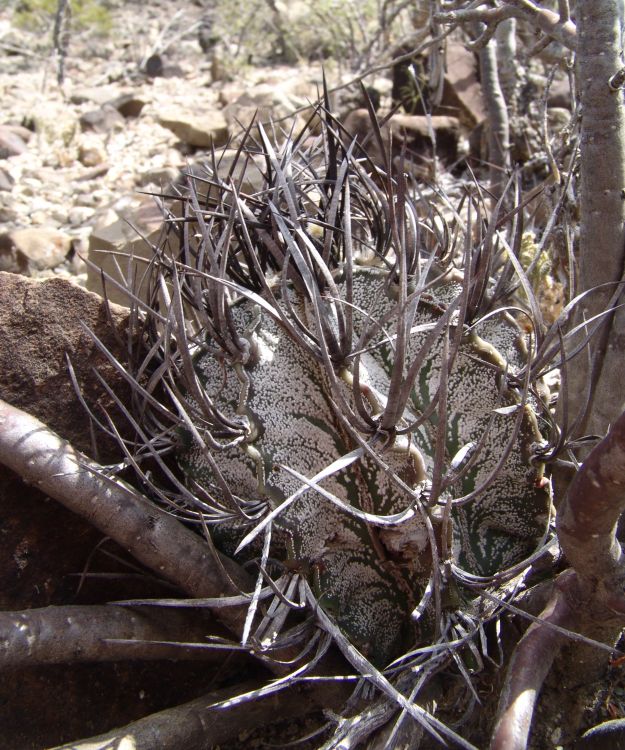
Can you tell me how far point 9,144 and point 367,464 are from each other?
3.76 meters

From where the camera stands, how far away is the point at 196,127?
424cm

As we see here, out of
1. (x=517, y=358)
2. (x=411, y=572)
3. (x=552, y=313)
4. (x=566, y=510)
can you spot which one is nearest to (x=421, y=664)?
(x=411, y=572)

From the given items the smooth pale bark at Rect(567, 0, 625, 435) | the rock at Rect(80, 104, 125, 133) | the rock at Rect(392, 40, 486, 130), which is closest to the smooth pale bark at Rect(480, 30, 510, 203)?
the rock at Rect(392, 40, 486, 130)

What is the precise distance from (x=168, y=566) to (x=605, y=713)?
697mm

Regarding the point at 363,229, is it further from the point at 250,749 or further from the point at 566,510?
the point at 250,749

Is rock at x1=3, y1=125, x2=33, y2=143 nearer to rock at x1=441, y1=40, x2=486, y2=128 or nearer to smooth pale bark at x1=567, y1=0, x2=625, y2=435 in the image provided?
rock at x1=441, y1=40, x2=486, y2=128

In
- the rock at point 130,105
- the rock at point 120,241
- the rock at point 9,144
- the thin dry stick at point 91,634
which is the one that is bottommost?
the thin dry stick at point 91,634

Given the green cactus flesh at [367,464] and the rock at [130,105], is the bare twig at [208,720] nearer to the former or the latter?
the green cactus flesh at [367,464]

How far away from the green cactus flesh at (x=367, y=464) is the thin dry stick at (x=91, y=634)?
0.62 feet

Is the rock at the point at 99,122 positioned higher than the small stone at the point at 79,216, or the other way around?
the rock at the point at 99,122

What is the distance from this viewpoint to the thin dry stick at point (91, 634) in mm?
1099

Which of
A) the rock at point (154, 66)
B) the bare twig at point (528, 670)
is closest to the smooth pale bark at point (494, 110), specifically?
the bare twig at point (528, 670)

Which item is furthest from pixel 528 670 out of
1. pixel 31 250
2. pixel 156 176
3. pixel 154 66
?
pixel 154 66

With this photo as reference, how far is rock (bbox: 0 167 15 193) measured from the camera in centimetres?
370
